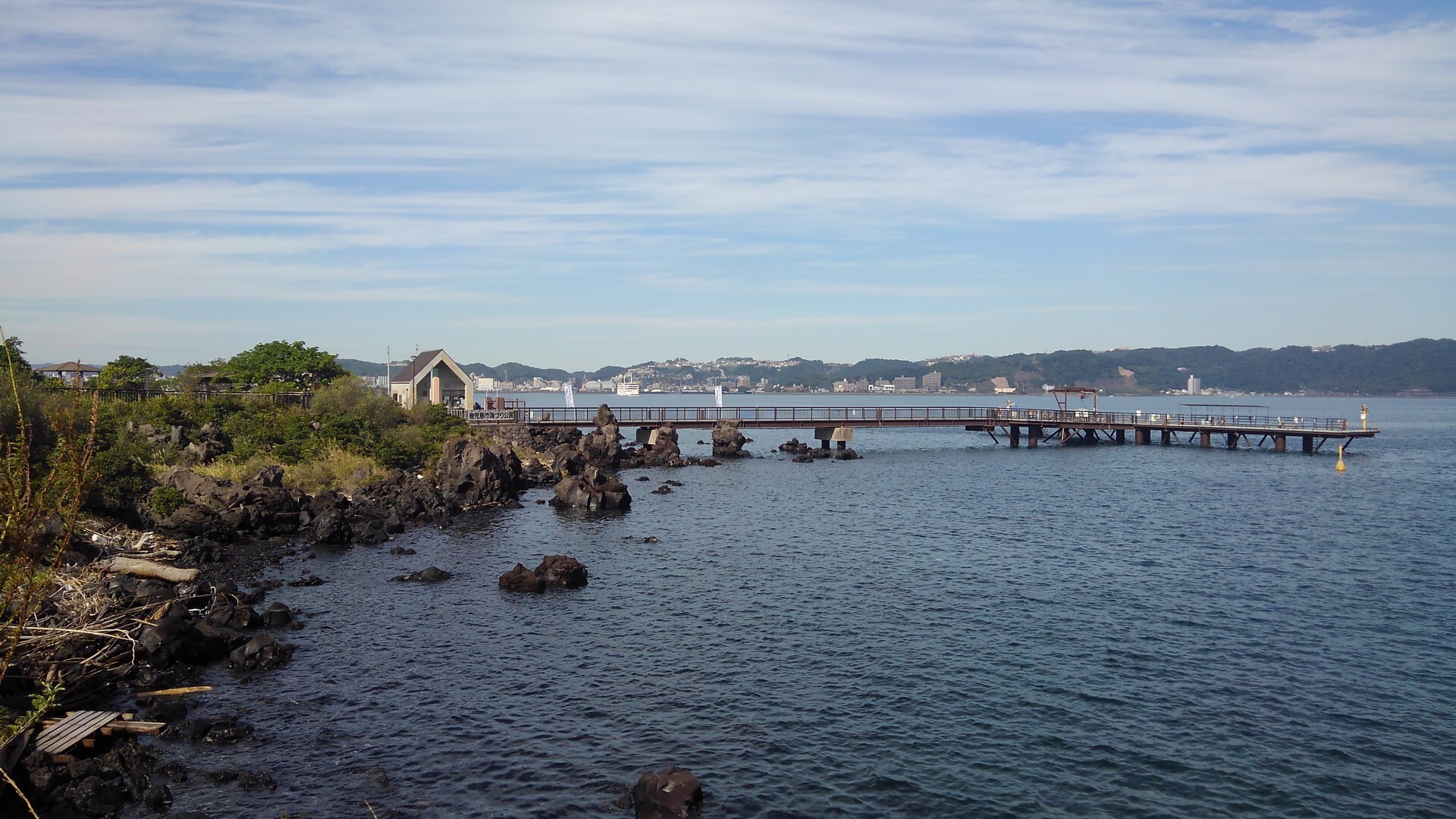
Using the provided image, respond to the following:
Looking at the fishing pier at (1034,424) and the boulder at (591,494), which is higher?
the fishing pier at (1034,424)

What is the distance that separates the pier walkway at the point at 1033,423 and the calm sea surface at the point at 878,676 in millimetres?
38651

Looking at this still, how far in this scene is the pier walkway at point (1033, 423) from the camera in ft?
289

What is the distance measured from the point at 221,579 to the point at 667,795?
25037 mm

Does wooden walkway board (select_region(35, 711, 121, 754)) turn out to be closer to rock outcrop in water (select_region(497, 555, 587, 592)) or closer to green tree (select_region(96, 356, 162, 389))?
rock outcrop in water (select_region(497, 555, 587, 592))

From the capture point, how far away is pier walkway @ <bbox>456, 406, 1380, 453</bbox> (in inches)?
3469

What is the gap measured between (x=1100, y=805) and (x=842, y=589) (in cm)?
1728

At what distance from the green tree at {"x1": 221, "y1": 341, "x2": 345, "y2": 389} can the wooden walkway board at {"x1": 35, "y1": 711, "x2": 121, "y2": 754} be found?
5863 cm

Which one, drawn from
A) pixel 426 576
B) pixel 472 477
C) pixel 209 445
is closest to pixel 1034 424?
Result: pixel 472 477

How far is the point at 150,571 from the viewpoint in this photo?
31.3 m

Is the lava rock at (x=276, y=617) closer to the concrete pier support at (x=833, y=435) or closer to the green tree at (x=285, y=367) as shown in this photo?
the green tree at (x=285, y=367)

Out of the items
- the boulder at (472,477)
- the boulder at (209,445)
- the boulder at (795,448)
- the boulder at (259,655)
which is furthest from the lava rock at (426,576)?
the boulder at (795,448)

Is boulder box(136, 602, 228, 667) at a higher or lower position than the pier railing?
lower

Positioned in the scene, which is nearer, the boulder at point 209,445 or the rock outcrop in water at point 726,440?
the boulder at point 209,445

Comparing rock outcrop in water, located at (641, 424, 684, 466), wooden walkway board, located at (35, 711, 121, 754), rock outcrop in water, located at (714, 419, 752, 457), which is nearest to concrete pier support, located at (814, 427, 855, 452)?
rock outcrop in water, located at (714, 419, 752, 457)
